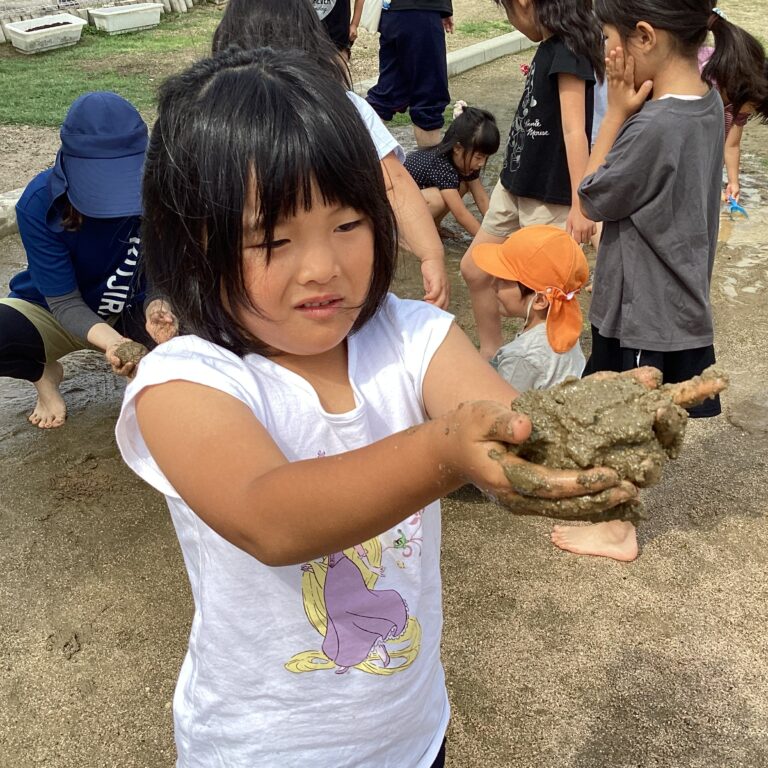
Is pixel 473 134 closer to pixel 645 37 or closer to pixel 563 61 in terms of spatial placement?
pixel 563 61

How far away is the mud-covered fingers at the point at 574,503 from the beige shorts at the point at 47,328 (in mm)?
2927

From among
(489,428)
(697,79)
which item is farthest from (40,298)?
(489,428)

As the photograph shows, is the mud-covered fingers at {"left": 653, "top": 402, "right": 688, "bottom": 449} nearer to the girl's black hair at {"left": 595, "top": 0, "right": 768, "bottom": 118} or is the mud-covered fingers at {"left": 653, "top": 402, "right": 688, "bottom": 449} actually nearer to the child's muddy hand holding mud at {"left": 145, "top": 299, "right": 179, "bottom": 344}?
the child's muddy hand holding mud at {"left": 145, "top": 299, "right": 179, "bottom": 344}

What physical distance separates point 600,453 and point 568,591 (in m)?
1.85

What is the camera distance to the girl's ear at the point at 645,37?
8.73 feet

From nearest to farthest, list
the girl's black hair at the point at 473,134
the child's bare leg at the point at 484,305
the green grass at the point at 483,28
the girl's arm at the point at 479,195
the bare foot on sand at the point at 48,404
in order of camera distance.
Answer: the bare foot on sand at the point at 48,404, the child's bare leg at the point at 484,305, the girl's black hair at the point at 473,134, the girl's arm at the point at 479,195, the green grass at the point at 483,28

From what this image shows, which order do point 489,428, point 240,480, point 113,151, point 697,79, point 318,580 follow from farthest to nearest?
1. point 113,151
2. point 697,79
3. point 318,580
4. point 240,480
5. point 489,428

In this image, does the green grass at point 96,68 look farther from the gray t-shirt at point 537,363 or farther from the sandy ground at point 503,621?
the gray t-shirt at point 537,363

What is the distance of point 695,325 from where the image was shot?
111 inches

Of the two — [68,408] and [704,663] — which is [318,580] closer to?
[704,663]

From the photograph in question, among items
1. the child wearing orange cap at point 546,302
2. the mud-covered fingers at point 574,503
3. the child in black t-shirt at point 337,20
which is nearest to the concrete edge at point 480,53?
the child in black t-shirt at point 337,20

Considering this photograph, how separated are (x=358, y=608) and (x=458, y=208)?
167 inches

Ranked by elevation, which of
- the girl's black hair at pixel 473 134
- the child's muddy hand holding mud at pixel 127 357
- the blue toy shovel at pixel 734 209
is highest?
the child's muddy hand holding mud at pixel 127 357

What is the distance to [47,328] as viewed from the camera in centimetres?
361
